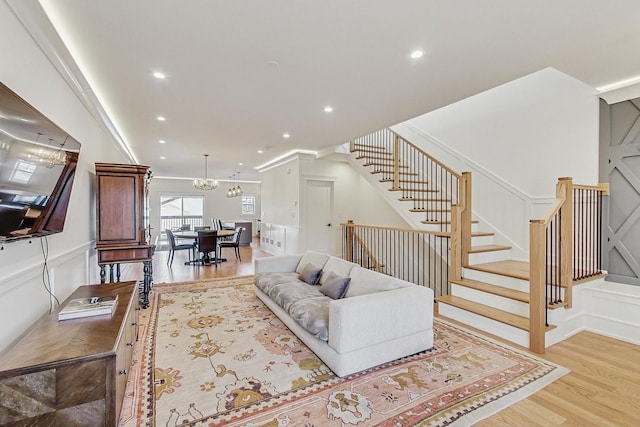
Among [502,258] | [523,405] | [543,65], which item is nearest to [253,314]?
[523,405]

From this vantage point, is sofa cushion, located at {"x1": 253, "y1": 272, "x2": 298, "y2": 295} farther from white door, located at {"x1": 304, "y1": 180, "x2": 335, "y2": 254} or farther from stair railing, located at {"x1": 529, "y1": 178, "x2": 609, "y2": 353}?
white door, located at {"x1": 304, "y1": 180, "x2": 335, "y2": 254}

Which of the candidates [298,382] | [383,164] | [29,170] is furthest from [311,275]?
Answer: [383,164]

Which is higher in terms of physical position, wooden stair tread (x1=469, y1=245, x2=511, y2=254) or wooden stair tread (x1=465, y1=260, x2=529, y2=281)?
wooden stair tread (x1=469, y1=245, x2=511, y2=254)

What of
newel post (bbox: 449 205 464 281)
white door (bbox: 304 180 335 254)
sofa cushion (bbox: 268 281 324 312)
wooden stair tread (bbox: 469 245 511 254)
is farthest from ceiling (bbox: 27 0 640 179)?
white door (bbox: 304 180 335 254)

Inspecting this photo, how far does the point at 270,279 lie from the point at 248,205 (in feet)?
35.3

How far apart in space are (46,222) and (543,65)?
455 centimetres

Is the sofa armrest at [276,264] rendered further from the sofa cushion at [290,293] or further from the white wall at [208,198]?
the white wall at [208,198]

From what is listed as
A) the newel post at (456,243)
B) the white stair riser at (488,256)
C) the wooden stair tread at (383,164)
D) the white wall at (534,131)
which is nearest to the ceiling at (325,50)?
the white wall at (534,131)

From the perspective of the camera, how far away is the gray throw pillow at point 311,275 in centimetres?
376

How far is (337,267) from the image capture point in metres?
3.61

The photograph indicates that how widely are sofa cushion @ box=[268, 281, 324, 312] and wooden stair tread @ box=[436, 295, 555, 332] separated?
5.60ft

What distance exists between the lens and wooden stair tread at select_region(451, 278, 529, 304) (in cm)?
313

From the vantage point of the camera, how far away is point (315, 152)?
23.3 ft

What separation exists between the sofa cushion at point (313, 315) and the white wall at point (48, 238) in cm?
198
